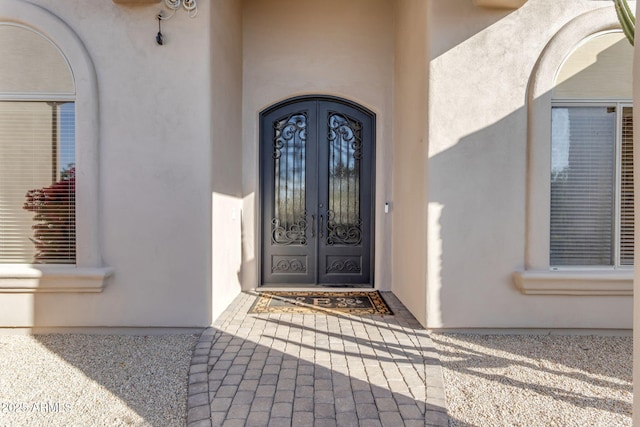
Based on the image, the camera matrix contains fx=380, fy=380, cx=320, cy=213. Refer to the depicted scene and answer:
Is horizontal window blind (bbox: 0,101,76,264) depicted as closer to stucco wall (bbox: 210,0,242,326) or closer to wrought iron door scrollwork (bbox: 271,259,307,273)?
stucco wall (bbox: 210,0,242,326)

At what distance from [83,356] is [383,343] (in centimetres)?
266

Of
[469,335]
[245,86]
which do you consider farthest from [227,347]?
[245,86]

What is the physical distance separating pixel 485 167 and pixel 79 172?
4016 millimetres

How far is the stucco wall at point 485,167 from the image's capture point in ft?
12.4

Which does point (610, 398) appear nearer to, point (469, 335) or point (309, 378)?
point (469, 335)

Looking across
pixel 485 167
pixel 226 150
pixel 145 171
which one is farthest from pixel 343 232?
pixel 145 171

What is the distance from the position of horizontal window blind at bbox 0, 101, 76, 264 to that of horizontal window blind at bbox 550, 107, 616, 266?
492 cm

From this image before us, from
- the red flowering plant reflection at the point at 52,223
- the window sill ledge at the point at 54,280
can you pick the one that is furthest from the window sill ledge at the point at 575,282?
the red flowering plant reflection at the point at 52,223

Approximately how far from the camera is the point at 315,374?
2938mm

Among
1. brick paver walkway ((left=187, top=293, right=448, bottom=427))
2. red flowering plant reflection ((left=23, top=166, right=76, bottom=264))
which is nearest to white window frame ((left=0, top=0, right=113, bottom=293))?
red flowering plant reflection ((left=23, top=166, right=76, bottom=264))

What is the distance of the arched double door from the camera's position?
18.2 feet

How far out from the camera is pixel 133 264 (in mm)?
3795

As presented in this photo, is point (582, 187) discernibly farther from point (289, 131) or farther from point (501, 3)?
point (289, 131)

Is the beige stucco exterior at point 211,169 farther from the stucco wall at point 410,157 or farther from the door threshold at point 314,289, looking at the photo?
the door threshold at point 314,289
